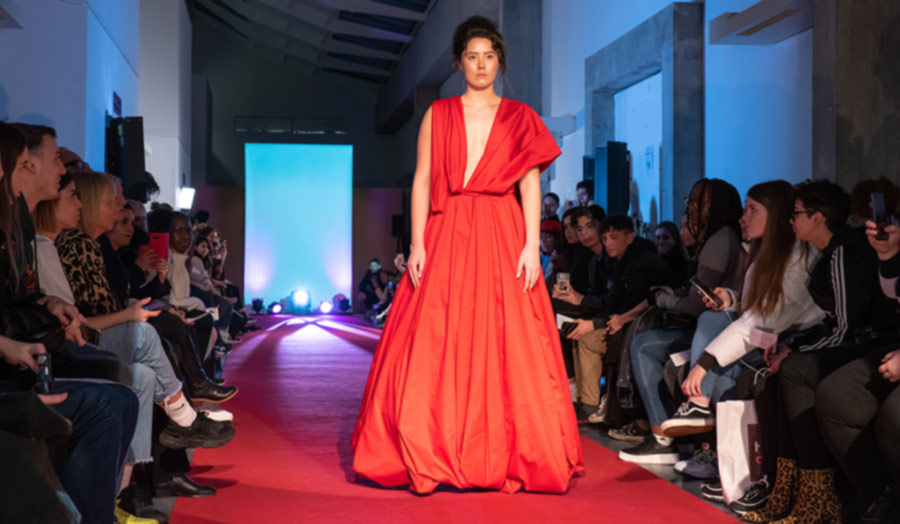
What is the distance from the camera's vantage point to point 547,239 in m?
6.16

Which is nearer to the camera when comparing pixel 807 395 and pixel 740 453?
pixel 807 395

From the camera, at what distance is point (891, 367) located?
2.16 m

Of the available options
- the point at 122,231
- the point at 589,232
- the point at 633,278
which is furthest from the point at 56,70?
the point at 633,278

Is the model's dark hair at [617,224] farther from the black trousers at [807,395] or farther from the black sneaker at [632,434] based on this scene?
the black trousers at [807,395]

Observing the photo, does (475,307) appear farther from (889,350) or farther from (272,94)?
(272,94)

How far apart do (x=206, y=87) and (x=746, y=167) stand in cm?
1167

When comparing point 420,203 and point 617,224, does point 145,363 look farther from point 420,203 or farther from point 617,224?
point 617,224

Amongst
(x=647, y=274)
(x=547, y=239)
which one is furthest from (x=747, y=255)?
(x=547, y=239)

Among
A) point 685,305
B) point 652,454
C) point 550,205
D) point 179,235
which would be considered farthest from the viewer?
point 550,205

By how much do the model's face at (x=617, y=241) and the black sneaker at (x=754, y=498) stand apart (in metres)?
1.73

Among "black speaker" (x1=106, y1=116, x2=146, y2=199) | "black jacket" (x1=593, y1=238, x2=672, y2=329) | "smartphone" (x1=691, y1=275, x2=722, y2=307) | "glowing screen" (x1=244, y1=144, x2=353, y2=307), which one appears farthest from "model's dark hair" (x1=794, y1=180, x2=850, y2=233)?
"glowing screen" (x1=244, y1=144, x2=353, y2=307)

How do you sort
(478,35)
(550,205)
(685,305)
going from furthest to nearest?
1. (550,205)
2. (685,305)
3. (478,35)

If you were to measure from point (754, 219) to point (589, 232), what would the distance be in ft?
5.58

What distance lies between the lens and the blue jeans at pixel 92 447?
190 cm
